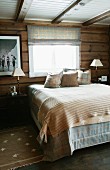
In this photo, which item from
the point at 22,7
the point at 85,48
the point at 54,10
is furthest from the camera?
the point at 85,48

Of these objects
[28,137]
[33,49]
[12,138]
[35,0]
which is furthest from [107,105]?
[33,49]

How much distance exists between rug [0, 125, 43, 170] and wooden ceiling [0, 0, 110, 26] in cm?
245

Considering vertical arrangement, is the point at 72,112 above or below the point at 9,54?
below

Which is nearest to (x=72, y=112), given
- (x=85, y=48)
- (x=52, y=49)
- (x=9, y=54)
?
→ (x=9, y=54)

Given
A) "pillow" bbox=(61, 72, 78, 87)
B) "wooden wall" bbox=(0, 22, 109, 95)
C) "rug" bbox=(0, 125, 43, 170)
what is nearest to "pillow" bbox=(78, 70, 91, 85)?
"pillow" bbox=(61, 72, 78, 87)

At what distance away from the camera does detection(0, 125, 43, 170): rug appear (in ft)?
7.75

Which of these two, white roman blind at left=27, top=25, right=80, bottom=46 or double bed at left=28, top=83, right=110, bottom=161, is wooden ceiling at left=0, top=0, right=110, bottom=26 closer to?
white roman blind at left=27, top=25, right=80, bottom=46

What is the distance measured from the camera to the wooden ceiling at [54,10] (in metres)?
3.13

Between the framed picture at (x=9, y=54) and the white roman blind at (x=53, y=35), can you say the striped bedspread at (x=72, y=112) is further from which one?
the white roman blind at (x=53, y=35)

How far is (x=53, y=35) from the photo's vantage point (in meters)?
4.52

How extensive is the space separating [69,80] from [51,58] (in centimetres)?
103

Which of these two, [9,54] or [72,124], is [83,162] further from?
[9,54]

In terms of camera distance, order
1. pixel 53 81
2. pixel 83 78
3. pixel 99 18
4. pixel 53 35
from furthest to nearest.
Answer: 1. pixel 53 35
2. pixel 83 78
3. pixel 99 18
4. pixel 53 81

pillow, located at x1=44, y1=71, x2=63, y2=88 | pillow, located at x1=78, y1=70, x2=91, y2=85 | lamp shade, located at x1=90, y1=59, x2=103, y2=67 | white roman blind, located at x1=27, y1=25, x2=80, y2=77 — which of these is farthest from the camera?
lamp shade, located at x1=90, y1=59, x2=103, y2=67
